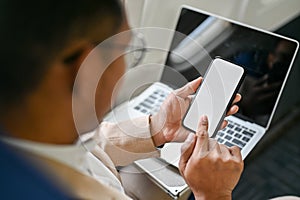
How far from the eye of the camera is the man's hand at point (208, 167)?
569mm

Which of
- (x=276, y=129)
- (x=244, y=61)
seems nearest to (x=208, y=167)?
(x=244, y=61)

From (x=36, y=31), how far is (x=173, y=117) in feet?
1.38

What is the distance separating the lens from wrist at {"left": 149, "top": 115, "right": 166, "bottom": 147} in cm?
68

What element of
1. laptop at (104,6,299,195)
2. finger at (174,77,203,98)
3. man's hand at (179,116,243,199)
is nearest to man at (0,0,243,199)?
man's hand at (179,116,243,199)

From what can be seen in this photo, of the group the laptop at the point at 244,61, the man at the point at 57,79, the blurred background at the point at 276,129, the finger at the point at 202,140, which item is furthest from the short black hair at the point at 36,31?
the blurred background at the point at 276,129

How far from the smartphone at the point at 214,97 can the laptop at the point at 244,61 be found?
0.31 feet

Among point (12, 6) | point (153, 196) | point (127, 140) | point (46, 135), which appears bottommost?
point (153, 196)

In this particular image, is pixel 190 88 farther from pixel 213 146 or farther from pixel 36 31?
pixel 36 31

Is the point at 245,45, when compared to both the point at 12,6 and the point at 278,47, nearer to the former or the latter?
the point at 278,47

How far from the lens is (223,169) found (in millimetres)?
577

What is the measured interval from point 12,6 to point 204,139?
0.35 m

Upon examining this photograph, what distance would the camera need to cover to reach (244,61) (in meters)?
0.86

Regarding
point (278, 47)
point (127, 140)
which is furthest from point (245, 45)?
point (127, 140)

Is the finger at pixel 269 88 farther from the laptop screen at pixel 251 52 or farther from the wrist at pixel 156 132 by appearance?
the wrist at pixel 156 132
